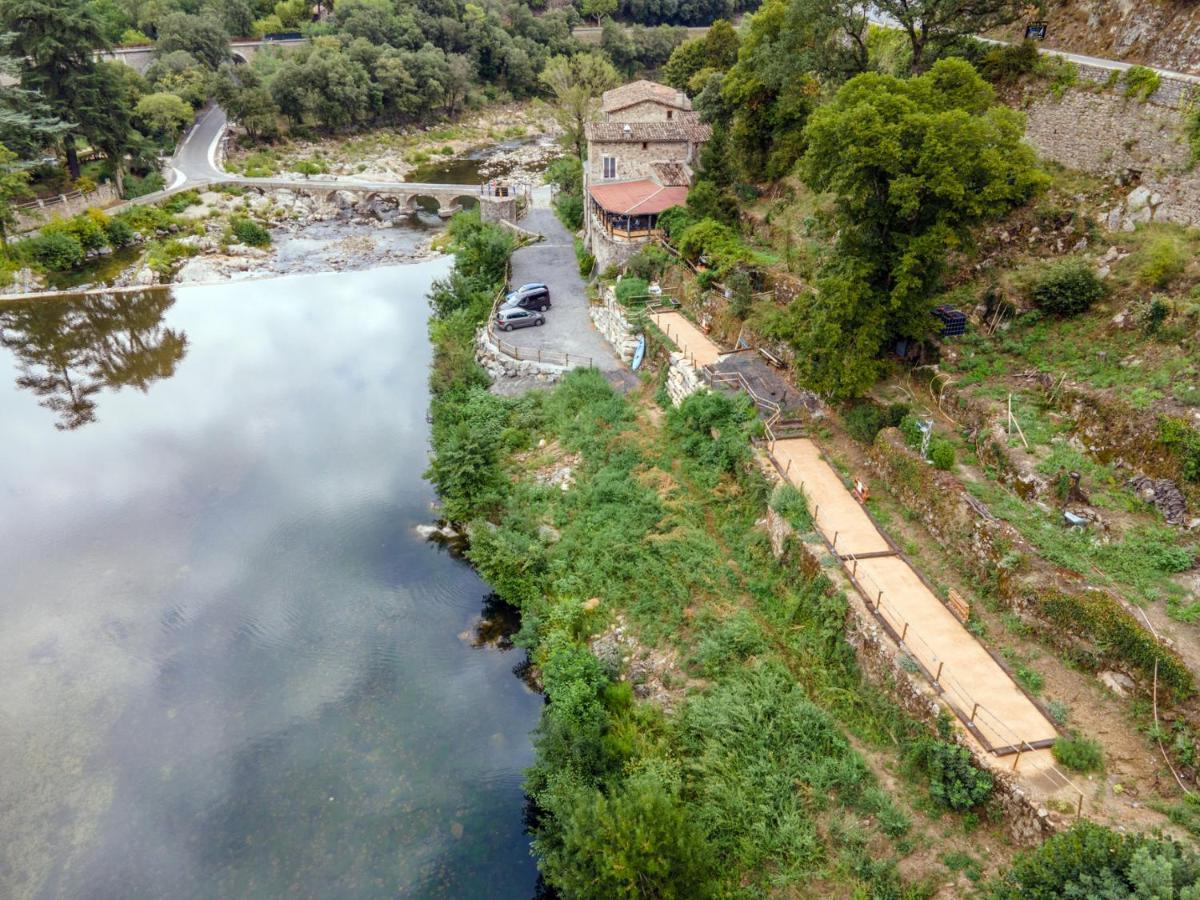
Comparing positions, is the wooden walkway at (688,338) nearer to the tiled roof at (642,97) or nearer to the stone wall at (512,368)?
the stone wall at (512,368)

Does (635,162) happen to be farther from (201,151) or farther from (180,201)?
(201,151)

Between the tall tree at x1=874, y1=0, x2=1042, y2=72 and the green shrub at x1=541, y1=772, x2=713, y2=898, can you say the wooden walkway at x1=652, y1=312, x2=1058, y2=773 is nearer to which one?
the green shrub at x1=541, y1=772, x2=713, y2=898

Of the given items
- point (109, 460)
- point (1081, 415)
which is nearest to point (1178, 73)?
point (1081, 415)

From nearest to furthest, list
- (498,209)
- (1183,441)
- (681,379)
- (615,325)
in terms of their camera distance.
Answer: (1183,441) → (681,379) → (615,325) → (498,209)

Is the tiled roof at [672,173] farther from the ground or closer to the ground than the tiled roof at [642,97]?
closer to the ground

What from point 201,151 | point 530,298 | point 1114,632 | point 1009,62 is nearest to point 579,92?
point 530,298

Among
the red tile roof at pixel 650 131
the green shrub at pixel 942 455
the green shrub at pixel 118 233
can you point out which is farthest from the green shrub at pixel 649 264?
the green shrub at pixel 118 233

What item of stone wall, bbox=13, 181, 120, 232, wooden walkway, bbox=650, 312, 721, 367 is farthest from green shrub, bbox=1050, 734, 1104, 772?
stone wall, bbox=13, 181, 120, 232
